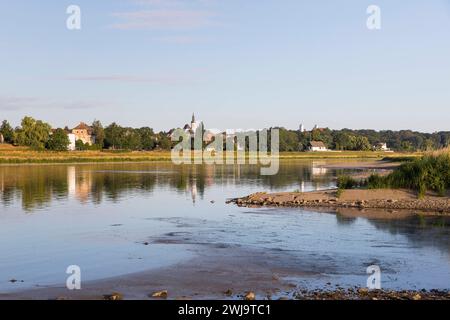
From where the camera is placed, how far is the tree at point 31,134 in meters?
126

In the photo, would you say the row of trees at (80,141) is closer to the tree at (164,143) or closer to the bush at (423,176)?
the tree at (164,143)

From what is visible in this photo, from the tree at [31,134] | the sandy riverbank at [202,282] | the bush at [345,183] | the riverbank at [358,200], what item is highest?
the tree at [31,134]

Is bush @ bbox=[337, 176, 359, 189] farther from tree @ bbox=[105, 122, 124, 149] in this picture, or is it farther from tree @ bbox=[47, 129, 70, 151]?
tree @ bbox=[105, 122, 124, 149]

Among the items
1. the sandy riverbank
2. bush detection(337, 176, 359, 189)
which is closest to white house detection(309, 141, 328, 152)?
bush detection(337, 176, 359, 189)

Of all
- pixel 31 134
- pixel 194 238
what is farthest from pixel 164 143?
pixel 194 238

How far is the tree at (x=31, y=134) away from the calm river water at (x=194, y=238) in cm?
9303

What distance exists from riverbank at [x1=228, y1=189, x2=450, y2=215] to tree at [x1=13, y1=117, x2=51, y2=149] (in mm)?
99115

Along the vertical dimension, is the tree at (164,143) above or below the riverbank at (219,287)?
above

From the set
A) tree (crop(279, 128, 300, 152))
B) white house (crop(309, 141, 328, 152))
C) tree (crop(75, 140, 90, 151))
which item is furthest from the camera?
white house (crop(309, 141, 328, 152))

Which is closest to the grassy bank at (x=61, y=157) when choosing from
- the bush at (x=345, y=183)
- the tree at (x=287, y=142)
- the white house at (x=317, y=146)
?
the tree at (x=287, y=142)

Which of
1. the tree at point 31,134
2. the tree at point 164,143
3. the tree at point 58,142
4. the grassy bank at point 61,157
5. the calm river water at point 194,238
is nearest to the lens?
the calm river water at point 194,238

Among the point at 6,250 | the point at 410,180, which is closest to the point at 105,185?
the point at 410,180

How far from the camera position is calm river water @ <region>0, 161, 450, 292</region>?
16078 mm

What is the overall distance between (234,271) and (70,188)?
106 ft
